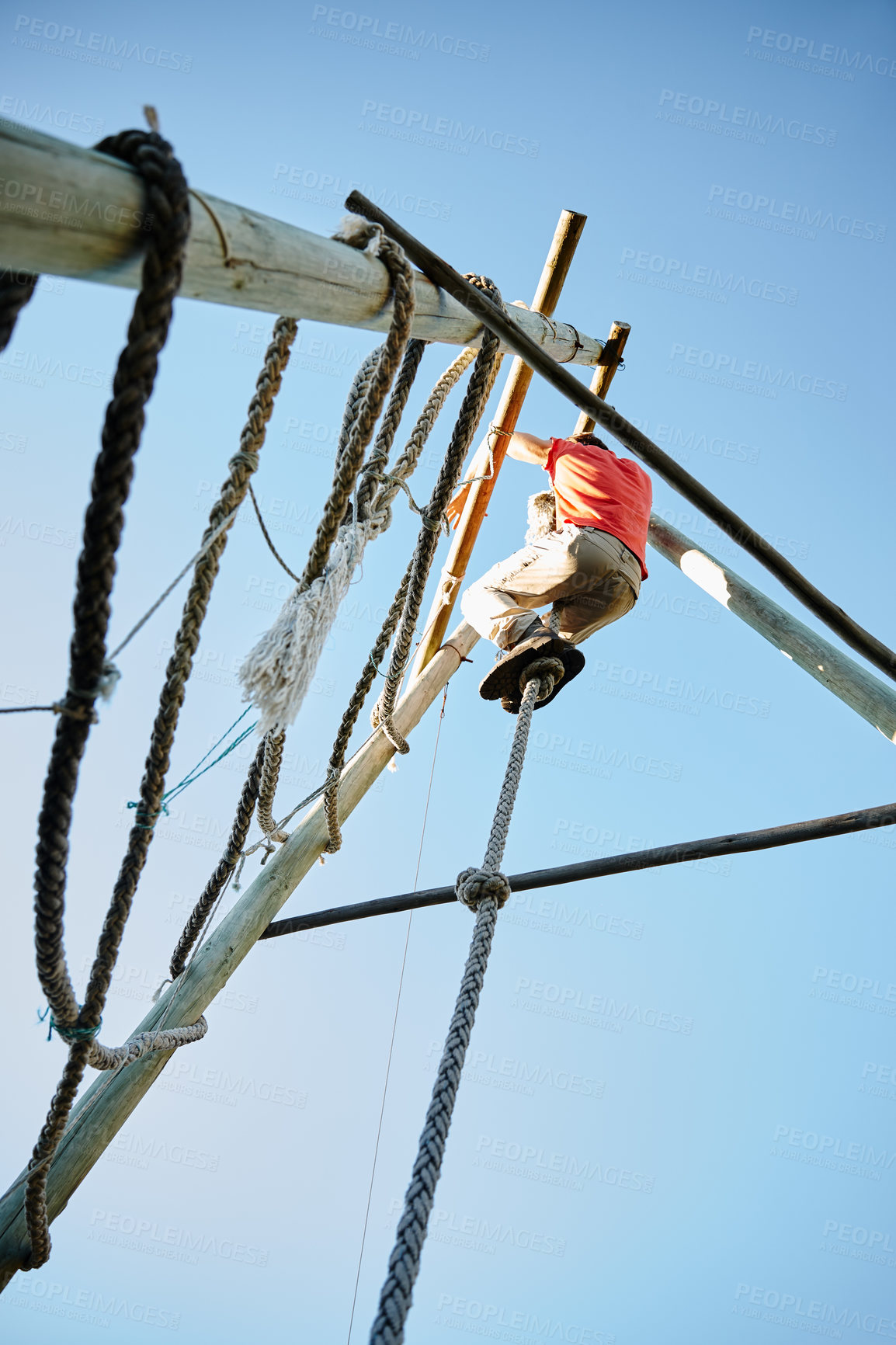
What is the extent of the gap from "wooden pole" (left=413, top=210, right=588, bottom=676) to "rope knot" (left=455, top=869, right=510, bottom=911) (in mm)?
1781

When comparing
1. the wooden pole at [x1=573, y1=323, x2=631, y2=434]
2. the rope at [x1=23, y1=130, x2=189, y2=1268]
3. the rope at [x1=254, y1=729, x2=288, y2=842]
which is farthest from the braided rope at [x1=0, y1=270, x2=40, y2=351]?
the wooden pole at [x1=573, y1=323, x2=631, y2=434]

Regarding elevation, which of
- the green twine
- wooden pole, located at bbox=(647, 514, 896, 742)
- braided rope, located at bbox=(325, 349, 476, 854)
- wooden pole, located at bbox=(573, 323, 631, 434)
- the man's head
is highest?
wooden pole, located at bbox=(573, 323, 631, 434)

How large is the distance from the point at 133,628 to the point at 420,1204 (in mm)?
1165

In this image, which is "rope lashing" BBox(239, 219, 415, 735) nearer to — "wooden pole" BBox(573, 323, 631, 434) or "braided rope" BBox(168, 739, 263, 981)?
"braided rope" BBox(168, 739, 263, 981)

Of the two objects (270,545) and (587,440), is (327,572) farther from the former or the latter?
(587,440)

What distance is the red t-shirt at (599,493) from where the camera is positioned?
4156 millimetres

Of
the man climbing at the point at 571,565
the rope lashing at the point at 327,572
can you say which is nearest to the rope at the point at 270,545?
the rope lashing at the point at 327,572

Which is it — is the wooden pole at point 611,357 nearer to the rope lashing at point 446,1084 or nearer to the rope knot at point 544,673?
the rope knot at point 544,673

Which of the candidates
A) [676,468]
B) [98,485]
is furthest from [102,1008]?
[676,468]

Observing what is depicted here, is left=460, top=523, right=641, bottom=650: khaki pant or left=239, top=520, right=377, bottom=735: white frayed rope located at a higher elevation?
left=460, top=523, right=641, bottom=650: khaki pant

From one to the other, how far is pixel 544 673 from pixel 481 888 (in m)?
1.35

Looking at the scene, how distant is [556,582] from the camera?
4.05m

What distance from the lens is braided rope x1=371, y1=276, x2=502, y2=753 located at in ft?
9.02

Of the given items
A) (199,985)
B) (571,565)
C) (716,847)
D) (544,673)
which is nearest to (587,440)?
(571,565)
